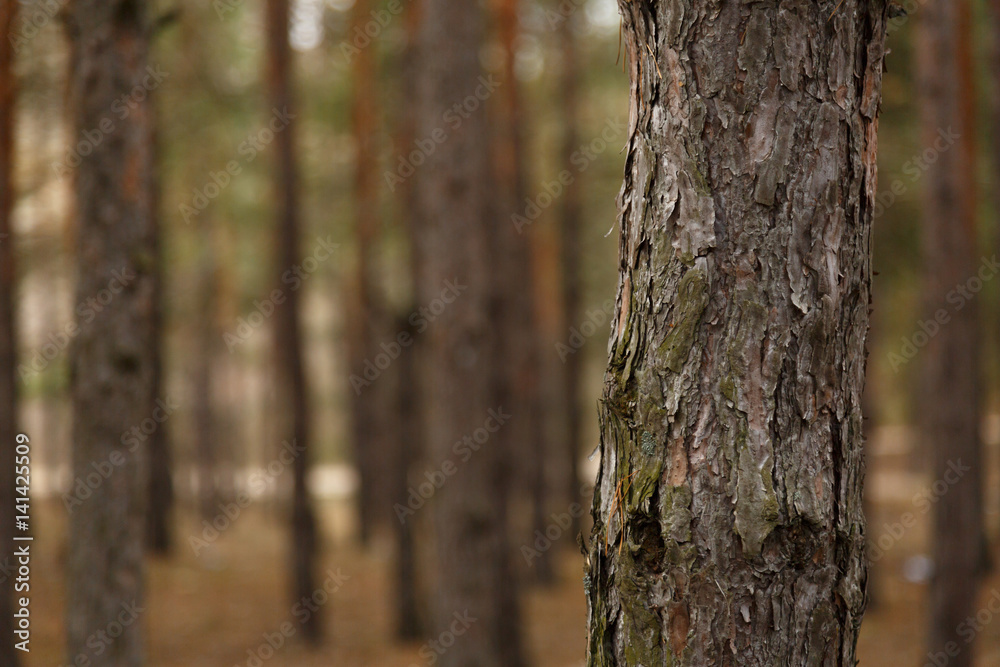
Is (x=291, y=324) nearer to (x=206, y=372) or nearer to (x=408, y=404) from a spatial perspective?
(x=408, y=404)

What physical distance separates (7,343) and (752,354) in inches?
315

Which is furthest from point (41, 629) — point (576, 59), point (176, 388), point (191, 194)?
point (176, 388)

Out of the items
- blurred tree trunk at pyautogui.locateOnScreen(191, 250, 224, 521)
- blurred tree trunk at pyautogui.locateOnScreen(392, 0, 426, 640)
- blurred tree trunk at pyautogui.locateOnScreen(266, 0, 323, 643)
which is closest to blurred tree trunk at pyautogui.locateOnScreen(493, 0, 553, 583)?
blurred tree trunk at pyautogui.locateOnScreen(392, 0, 426, 640)

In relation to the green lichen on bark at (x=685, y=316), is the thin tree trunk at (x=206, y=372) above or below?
below

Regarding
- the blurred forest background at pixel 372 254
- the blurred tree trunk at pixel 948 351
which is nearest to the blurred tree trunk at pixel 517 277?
the blurred forest background at pixel 372 254

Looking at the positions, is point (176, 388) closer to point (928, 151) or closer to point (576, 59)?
point (576, 59)

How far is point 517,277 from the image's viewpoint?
12602 mm

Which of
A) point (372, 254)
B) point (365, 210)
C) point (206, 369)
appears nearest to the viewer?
point (365, 210)

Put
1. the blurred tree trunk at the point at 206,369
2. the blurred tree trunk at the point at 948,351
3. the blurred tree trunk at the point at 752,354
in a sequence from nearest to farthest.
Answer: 1. the blurred tree trunk at the point at 752,354
2. the blurred tree trunk at the point at 948,351
3. the blurred tree trunk at the point at 206,369

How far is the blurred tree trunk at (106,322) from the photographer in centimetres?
521

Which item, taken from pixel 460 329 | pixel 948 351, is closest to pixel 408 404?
pixel 460 329

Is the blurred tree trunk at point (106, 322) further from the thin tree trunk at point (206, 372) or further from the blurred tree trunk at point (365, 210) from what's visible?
the thin tree trunk at point (206, 372)

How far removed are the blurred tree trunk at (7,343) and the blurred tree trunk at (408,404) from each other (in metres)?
4.04

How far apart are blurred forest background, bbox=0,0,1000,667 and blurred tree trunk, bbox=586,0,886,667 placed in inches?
212
